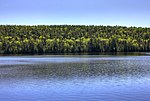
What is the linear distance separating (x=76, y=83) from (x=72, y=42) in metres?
151

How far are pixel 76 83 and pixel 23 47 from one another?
138 meters

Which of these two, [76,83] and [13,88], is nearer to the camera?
[13,88]

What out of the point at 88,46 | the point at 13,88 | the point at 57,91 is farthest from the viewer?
the point at 88,46

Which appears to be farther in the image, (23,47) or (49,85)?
(23,47)

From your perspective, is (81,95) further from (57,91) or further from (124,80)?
(124,80)

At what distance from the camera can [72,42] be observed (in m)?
197

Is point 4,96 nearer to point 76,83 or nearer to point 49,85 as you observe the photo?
point 49,85

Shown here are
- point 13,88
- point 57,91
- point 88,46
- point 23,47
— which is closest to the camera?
point 57,91

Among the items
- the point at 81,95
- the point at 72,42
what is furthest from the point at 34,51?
the point at 81,95

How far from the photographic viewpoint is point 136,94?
1404 inches

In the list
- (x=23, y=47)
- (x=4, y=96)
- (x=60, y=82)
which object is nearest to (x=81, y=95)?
(x=4, y=96)

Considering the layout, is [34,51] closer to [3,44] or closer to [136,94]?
[3,44]

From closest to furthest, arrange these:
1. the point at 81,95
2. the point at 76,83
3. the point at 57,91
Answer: the point at 81,95 → the point at 57,91 → the point at 76,83

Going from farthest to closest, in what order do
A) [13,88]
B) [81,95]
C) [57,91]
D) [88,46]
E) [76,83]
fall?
[88,46]
[76,83]
[13,88]
[57,91]
[81,95]
